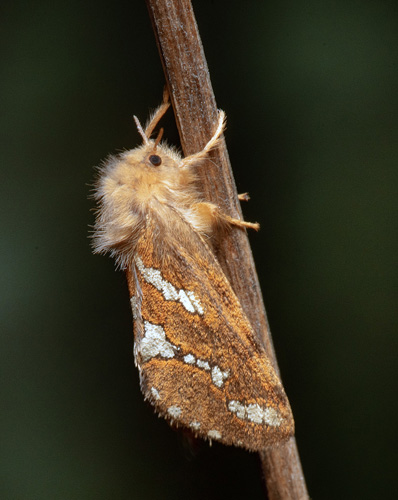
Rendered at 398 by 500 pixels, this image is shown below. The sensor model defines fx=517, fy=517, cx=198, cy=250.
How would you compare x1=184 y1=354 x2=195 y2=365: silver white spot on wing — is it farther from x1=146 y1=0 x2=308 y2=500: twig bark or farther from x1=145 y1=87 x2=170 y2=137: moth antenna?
x1=145 y1=87 x2=170 y2=137: moth antenna

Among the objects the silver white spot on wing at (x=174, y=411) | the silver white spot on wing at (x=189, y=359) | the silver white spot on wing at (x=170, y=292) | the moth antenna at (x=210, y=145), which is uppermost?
the moth antenna at (x=210, y=145)

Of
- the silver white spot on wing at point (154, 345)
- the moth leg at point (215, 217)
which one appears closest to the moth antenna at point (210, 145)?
the moth leg at point (215, 217)

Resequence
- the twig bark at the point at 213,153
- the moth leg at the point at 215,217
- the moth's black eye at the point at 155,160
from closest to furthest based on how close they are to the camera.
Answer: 1. the twig bark at the point at 213,153
2. the moth leg at the point at 215,217
3. the moth's black eye at the point at 155,160

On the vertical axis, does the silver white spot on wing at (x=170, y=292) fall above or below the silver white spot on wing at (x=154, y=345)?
above

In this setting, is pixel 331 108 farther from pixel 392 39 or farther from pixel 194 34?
pixel 194 34

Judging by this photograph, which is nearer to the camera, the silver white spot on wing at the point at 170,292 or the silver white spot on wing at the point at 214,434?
the silver white spot on wing at the point at 214,434

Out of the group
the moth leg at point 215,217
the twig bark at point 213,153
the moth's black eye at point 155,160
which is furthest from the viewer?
the moth's black eye at point 155,160

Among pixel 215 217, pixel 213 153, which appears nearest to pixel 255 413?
pixel 215 217

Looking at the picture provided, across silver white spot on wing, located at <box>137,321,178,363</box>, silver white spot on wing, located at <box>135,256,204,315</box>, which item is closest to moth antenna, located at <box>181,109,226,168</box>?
Result: silver white spot on wing, located at <box>135,256,204,315</box>

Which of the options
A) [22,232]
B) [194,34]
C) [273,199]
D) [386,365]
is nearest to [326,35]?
[273,199]

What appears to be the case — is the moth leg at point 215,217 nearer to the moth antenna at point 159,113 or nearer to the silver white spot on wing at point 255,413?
the moth antenna at point 159,113
